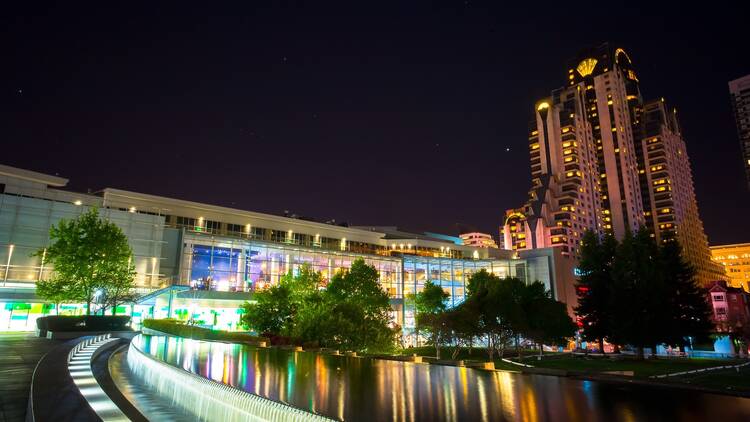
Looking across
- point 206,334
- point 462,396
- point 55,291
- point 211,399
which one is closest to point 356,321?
point 206,334

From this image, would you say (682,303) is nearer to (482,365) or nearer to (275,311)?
(275,311)

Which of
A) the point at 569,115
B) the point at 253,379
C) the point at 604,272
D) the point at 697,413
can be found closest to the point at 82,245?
the point at 253,379

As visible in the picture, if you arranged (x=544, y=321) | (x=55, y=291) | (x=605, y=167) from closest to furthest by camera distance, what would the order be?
(x=55, y=291) → (x=544, y=321) → (x=605, y=167)

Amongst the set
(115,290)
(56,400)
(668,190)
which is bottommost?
(56,400)

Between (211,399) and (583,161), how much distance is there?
157852 mm

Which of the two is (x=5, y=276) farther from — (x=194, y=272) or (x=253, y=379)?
(x=253, y=379)

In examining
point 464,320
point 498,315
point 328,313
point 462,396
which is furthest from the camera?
point 498,315

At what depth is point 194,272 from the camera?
5809 cm

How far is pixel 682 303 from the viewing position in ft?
132

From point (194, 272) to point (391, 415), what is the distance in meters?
56.4

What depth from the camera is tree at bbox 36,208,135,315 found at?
35.0 metres

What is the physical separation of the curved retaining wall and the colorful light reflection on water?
0.40 m

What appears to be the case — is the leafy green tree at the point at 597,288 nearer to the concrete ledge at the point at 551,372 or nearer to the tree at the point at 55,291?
the concrete ledge at the point at 551,372

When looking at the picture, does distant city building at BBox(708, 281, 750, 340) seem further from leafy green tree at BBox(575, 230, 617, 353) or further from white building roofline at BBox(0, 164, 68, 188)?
white building roofline at BBox(0, 164, 68, 188)
